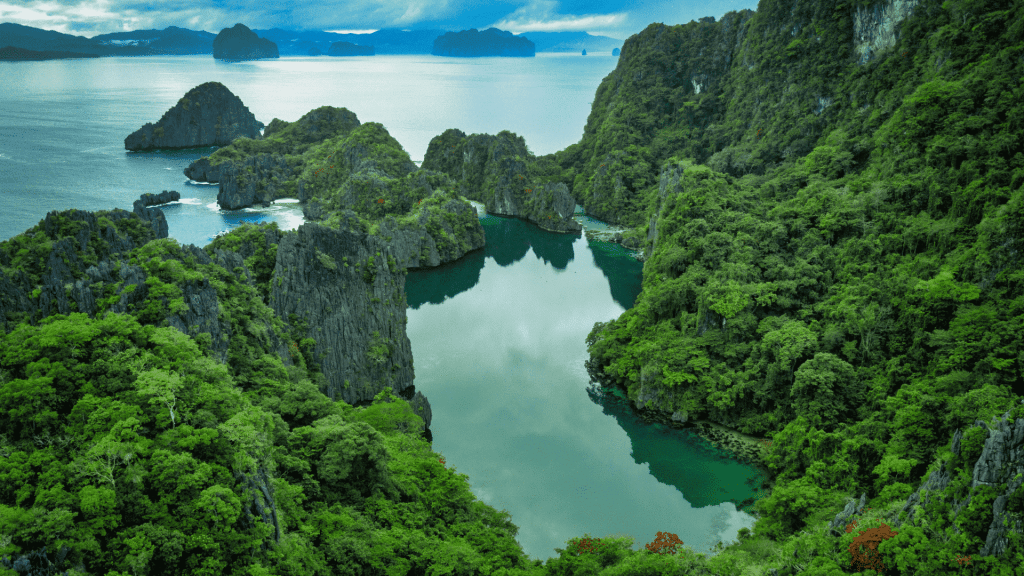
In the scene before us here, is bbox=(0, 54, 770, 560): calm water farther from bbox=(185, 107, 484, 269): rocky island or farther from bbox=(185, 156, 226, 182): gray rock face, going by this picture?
bbox=(185, 107, 484, 269): rocky island

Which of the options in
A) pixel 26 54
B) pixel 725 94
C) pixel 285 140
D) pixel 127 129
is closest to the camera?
pixel 725 94

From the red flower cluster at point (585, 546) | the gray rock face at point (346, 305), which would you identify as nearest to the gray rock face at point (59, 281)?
the gray rock face at point (346, 305)

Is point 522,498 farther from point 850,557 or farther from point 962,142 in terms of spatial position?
point 962,142

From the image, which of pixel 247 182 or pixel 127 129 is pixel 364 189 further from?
pixel 127 129

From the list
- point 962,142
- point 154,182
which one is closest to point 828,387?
point 962,142

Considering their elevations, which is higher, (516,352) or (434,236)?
(434,236)

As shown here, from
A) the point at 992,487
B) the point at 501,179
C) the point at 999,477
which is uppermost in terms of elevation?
the point at 501,179

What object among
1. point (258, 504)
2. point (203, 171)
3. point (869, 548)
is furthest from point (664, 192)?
point (203, 171)
